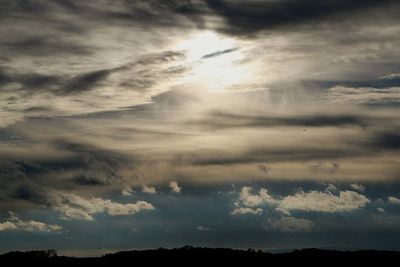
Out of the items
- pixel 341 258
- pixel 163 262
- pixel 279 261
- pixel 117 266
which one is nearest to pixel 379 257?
pixel 341 258

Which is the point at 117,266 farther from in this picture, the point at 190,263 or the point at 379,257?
the point at 379,257

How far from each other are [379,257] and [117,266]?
6967cm

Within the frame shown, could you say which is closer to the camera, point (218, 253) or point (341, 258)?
point (341, 258)

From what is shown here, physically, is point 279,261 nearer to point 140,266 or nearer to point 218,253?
point 218,253

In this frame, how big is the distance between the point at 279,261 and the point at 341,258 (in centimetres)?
1687

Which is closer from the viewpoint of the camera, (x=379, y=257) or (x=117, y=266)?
(x=379, y=257)

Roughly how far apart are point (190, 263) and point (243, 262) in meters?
14.5

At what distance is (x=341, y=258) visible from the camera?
589 feet

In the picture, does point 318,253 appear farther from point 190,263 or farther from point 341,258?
point 190,263

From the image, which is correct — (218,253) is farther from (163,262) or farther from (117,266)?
(117,266)

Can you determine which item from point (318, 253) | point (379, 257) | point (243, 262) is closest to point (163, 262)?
point (243, 262)

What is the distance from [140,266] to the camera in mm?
198000

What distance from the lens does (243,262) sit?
191000 mm

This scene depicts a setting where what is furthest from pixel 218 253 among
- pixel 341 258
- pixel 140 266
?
pixel 341 258
